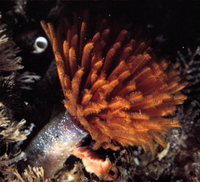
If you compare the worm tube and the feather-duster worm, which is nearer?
the feather-duster worm

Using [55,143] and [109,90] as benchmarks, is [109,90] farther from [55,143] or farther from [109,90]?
[55,143]

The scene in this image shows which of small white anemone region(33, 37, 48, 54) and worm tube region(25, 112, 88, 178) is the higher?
small white anemone region(33, 37, 48, 54)

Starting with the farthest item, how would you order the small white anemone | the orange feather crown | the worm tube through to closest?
the small white anemone
the worm tube
the orange feather crown

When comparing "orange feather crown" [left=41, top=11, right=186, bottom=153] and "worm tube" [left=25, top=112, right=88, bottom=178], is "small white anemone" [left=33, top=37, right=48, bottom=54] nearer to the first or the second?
"orange feather crown" [left=41, top=11, right=186, bottom=153]

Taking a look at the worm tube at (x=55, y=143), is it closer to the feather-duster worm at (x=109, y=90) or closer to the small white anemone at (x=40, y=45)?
the feather-duster worm at (x=109, y=90)

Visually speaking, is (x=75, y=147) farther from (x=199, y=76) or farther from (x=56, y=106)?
(x=199, y=76)

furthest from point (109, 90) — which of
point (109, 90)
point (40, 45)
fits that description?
point (40, 45)

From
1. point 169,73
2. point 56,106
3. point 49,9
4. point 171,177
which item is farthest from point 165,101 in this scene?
point 49,9

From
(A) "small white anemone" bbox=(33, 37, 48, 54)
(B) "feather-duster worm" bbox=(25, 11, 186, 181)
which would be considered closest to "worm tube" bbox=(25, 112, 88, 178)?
(B) "feather-duster worm" bbox=(25, 11, 186, 181)
